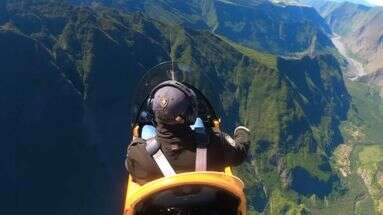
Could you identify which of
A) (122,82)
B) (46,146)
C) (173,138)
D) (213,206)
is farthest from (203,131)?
(122,82)

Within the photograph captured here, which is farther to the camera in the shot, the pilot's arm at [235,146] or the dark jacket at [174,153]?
the pilot's arm at [235,146]

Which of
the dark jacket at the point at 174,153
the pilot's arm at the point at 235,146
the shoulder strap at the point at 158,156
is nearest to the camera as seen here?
the shoulder strap at the point at 158,156

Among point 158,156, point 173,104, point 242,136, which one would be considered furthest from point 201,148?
point 242,136

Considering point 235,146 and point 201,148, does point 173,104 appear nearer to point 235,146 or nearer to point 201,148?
point 201,148

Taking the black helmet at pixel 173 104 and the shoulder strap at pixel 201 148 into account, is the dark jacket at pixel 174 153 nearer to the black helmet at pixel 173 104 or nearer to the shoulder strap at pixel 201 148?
the shoulder strap at pixel 201 148

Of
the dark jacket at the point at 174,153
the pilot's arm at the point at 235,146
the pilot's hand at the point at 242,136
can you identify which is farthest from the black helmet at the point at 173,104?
the pilot's hand at the point at 242,136

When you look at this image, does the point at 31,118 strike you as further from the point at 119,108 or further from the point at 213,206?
the point at 213,206
